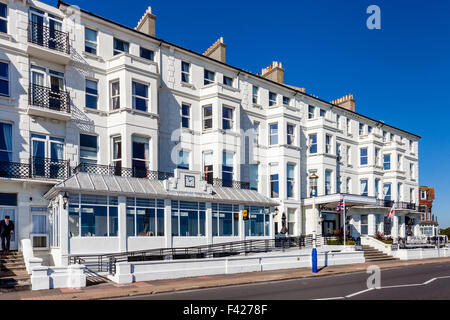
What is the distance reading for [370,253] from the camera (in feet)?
105

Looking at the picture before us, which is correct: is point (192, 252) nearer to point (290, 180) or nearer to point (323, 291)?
point (323, 291)

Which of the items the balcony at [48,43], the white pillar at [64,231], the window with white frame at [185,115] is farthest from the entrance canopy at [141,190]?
the balcony at [48,43]

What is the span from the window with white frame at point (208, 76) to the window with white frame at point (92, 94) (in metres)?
8.59

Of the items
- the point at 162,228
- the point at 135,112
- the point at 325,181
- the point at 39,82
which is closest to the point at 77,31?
the point at 39,82

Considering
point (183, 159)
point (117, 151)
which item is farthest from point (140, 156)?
point (183, 159)

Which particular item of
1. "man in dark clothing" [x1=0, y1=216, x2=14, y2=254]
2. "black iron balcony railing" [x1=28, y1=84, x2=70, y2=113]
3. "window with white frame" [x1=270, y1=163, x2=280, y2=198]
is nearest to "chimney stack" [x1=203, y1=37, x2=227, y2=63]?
"window with white frame" [x1=270, y1=163, x2=280, y2=198]

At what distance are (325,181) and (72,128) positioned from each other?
22215 millimetres

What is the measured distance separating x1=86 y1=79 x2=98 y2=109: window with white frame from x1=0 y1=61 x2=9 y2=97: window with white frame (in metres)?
4.29

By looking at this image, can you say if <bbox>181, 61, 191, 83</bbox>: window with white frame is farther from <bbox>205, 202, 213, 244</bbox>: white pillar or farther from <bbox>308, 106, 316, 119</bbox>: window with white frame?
<bbox>308, 106, 316, 119</bbox>: window with white frame

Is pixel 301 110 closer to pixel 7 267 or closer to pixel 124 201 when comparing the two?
pixel 124 201

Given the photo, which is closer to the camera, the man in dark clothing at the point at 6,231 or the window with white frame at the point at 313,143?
the man in dark clothing at the point at 6,231

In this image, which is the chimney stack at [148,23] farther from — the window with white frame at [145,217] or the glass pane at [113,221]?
the glass pane at [113,221]

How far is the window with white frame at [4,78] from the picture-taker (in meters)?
21.6

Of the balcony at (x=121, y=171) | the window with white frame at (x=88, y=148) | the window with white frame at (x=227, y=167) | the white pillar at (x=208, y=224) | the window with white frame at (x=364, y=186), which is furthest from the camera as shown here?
the window with white frame at (x=364, y=186)
